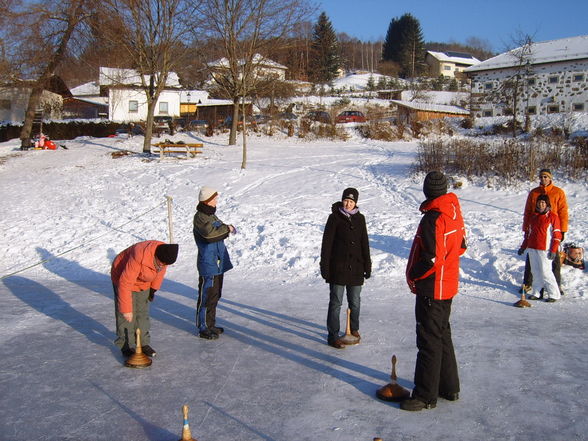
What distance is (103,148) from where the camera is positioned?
3078 cm

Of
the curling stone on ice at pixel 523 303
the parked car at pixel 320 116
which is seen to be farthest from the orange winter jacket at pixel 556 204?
the parked car at pixel 320 116

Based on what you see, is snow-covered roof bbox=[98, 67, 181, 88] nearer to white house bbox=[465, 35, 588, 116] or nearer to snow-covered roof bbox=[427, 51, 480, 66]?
white house bbox=[465, 35, 588, 116]

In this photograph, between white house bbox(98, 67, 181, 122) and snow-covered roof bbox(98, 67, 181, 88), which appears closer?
snow-covered roof bbox(98, 67, 181, 88)

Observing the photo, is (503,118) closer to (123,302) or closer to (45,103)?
(123,302)

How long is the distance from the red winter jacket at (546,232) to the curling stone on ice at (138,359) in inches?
235

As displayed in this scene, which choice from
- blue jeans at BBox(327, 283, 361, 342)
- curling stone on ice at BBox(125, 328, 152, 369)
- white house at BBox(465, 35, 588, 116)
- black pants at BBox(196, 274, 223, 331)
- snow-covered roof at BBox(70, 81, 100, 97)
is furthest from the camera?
snow-covered roof at BBox(70, 81, 100, 97)

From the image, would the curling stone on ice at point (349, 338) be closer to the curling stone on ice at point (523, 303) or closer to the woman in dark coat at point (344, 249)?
the woman in dark coat at point (344, 249)

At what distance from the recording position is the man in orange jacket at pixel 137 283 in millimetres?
5969

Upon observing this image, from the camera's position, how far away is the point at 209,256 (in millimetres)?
6902

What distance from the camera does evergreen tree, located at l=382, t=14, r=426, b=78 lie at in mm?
87562

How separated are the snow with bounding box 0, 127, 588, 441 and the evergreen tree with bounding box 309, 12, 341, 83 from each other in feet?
152

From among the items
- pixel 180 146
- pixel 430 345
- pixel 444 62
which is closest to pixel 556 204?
pixel 430 345

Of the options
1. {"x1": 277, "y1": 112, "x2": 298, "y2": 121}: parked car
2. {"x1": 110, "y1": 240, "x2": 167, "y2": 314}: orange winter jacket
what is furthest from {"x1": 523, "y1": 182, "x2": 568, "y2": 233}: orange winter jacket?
{"x1": 277, "y1": 112, "x2": 298, "y2": 121}: parked car

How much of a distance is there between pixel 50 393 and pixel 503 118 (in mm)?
34650
